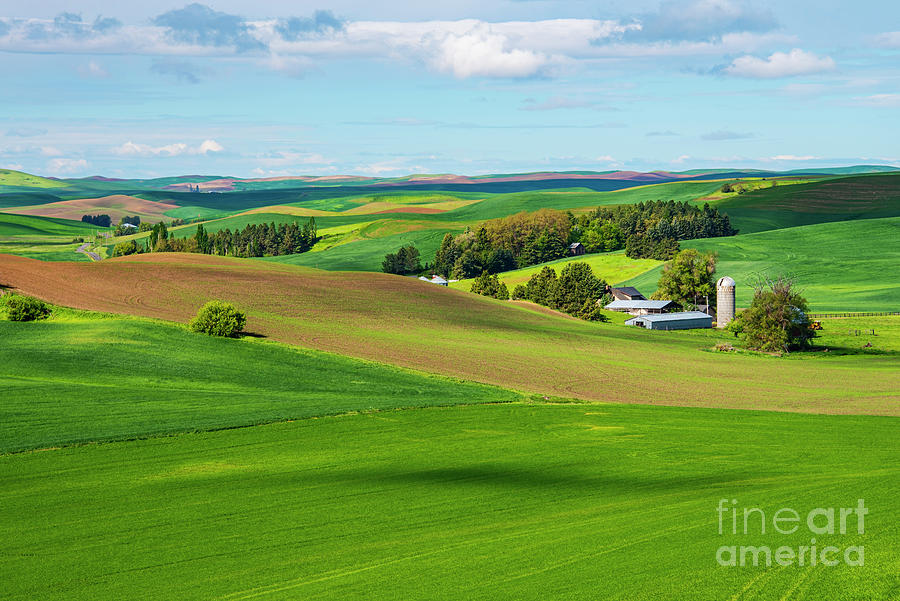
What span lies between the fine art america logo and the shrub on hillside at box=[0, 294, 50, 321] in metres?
58.0

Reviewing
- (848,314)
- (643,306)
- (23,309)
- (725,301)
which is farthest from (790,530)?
(643,306)

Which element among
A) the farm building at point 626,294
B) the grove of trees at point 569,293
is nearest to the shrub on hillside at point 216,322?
the grove of trees at point 569,293

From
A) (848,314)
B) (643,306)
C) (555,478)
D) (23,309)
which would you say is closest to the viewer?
(555,478)

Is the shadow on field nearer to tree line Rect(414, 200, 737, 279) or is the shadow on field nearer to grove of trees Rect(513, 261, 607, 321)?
grove of trees Rect(513, 261, 607, 321)

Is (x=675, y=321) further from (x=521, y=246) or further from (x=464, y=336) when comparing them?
(x=521, y=246)

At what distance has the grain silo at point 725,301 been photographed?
113 m

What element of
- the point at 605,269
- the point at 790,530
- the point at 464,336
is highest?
the point at 790,530

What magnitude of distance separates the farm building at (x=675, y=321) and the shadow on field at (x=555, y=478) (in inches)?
3280

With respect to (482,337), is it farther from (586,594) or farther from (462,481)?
(586,594)

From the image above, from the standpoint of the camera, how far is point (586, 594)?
1903 cm

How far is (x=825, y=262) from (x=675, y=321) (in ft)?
202

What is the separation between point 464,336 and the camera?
85.2m

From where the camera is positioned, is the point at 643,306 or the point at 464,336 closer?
the point at 464,336

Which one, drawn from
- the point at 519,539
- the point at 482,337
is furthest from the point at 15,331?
the point at 519,539
